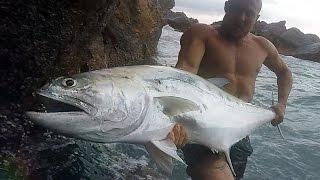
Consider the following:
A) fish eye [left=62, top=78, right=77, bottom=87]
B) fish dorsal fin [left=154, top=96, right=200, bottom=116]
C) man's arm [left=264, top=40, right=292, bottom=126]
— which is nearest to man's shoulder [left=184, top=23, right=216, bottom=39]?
man's arm [left=264, top=40, right=292, bottom=126]

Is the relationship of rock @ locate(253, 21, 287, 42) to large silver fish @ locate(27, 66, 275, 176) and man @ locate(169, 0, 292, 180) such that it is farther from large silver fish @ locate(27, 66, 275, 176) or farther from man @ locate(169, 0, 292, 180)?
large silver fish @ locate(27, 66, 275, 176)

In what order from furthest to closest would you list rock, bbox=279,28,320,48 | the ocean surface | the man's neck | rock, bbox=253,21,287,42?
1. rock, bbox=253,21,287,42
2. rock, bbox=279,28,320,48
3. the ocean surface
4. the man's neck

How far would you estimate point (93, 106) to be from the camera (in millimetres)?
2646

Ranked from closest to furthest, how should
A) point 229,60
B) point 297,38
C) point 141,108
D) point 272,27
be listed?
point 141,108
point 229,60
point 297,38
point 272,27

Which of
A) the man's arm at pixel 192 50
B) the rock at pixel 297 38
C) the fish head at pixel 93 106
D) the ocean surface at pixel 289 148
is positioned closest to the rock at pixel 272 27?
the rock at pixel 297 38

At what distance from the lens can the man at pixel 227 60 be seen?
4.30m

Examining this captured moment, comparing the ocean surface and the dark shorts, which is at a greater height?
the dark shorts

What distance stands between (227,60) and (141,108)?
2051mm

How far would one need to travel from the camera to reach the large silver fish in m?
2.60

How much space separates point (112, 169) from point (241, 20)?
2.32 meters

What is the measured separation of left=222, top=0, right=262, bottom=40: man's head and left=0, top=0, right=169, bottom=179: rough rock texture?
141 cm

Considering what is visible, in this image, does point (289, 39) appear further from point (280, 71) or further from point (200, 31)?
point (200, 31)

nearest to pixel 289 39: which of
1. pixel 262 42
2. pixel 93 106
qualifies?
pixel 262 42

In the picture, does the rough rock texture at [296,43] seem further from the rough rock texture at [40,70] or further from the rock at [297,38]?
the rough rock texture at [40,70]
